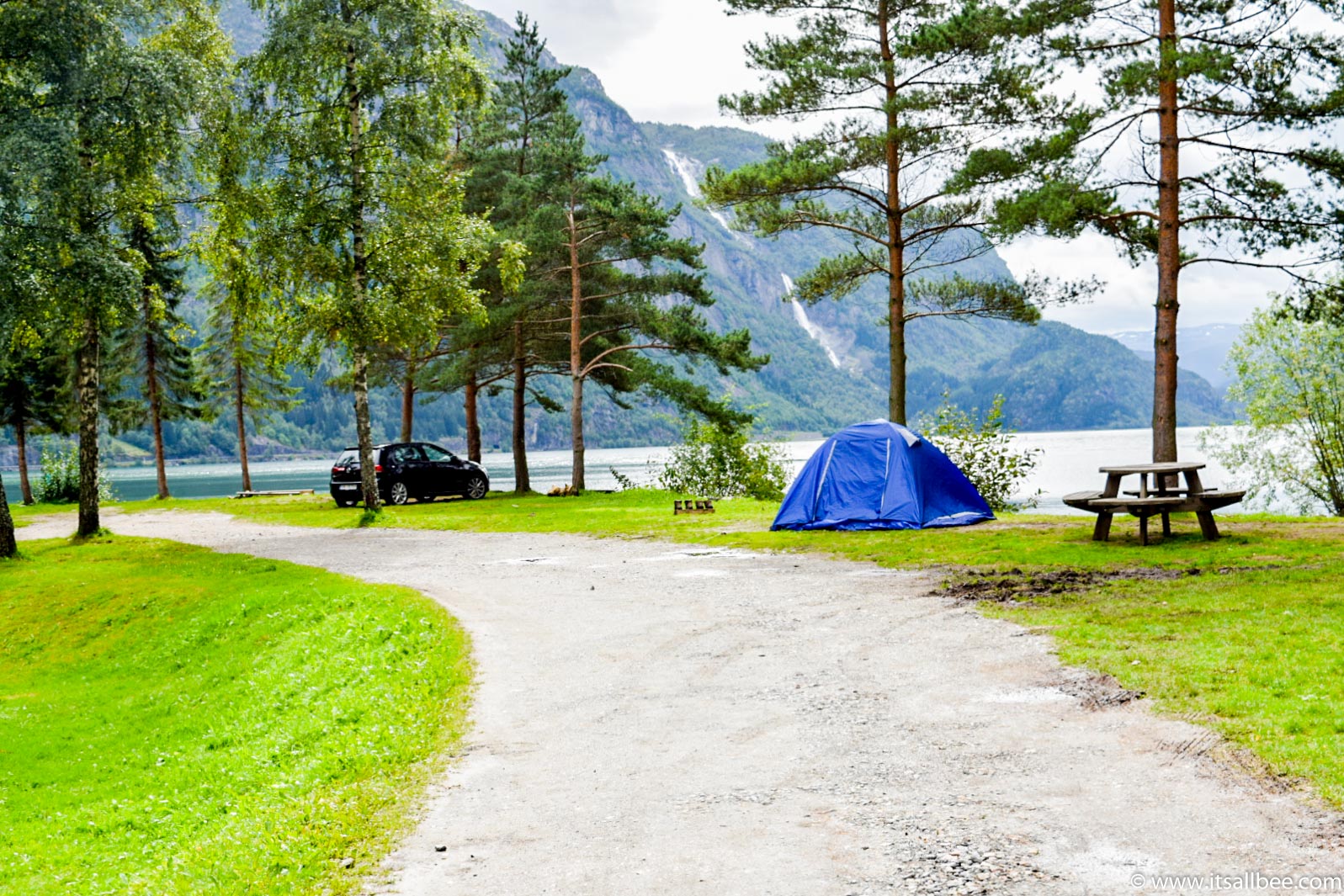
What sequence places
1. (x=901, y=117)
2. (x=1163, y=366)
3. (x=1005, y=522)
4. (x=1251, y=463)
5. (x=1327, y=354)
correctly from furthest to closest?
(x=1251, y=463)
(x=1327, y=354)
(x=901, y=117)
(x=1005, y=522)
(x=1163, y=366)

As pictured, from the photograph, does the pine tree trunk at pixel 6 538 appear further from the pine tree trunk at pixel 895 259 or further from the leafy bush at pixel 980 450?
the leafy bush at pixel 980 450

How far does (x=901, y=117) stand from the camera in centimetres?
2288

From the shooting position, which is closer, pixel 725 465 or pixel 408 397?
pixel 725 465

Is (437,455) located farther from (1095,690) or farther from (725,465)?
(1095,690)

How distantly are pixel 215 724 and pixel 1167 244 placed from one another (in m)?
16.3

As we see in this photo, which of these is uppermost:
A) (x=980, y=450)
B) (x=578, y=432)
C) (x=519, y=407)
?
(x=519, y=407)

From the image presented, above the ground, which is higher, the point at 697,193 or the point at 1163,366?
the point at 697,193

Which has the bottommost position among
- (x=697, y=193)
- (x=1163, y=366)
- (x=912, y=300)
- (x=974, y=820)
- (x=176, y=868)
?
(x=176, y=868)

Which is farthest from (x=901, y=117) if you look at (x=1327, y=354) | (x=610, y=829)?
(x=610, y=829)

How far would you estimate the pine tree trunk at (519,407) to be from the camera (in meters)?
34.5

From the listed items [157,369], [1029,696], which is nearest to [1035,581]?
[1029,696]

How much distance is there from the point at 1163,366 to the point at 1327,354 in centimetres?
Answer: 1906

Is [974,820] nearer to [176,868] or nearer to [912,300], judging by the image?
[176,868]

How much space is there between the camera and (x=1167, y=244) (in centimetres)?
1766
